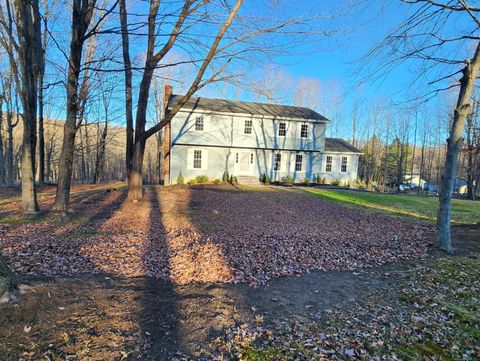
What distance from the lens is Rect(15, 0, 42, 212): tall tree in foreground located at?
7972mm

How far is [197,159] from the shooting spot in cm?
2231

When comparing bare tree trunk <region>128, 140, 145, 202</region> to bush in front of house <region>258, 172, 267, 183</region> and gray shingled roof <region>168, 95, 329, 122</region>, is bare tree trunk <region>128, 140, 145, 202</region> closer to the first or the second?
gray shingled roof <region>168, 95, 329, 122</region>

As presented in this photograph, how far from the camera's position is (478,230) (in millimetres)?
8836

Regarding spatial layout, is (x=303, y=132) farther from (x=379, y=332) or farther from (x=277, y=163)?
(x=379, y=332)

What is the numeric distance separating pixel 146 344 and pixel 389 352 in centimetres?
264

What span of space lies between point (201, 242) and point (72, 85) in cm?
602

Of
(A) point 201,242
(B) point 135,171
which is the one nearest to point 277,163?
(B) point 135,171

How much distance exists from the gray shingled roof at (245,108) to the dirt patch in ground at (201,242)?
13048mm

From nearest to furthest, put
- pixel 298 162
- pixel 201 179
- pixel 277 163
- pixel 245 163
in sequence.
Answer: pixel 201 179, pixel 245 163, pixel 277 163, pixel 298 162

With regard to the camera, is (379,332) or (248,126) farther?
(248,126)

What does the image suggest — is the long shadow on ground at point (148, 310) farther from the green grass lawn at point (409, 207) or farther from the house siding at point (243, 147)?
the house siding at point (243, 147)

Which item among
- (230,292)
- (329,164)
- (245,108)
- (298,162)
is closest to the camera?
(230,292)

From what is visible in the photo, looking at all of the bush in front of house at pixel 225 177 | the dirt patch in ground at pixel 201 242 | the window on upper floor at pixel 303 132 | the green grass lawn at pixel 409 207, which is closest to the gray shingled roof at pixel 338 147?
the window on upper floor at pixel 303 132

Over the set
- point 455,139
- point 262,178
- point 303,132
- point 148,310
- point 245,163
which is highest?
point 303,132
